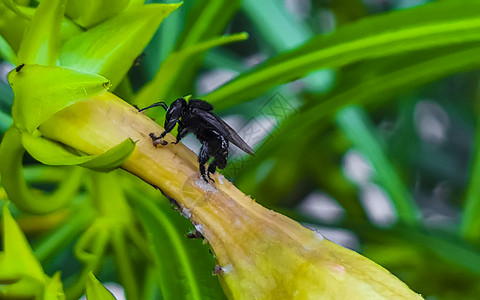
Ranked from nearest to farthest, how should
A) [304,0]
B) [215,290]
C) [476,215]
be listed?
[215,290], [476,215], [304,0]

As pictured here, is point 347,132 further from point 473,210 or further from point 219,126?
point 219,126

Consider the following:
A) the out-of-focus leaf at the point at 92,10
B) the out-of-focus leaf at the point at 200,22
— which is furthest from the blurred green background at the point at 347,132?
the out-of-focus leaf at the point at 92,10

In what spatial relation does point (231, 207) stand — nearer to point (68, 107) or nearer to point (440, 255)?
point (68, 107)

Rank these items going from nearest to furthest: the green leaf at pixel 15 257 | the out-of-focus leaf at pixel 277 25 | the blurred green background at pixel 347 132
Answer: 1. the green leaf at pixel 15 257
2. the blurred green background at pixel 347 132
3. the out-of-focus leaf at pixel 277 25

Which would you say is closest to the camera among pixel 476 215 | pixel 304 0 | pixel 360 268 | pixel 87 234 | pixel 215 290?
pixel 360 268

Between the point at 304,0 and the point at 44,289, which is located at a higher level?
the point at 304,0

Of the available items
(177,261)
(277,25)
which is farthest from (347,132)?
(177,261)

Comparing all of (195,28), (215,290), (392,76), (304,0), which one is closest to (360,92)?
(392,76)

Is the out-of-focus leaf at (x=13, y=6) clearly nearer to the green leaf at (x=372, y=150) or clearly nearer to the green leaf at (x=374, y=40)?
the green leaf at (x=374, y=40)
